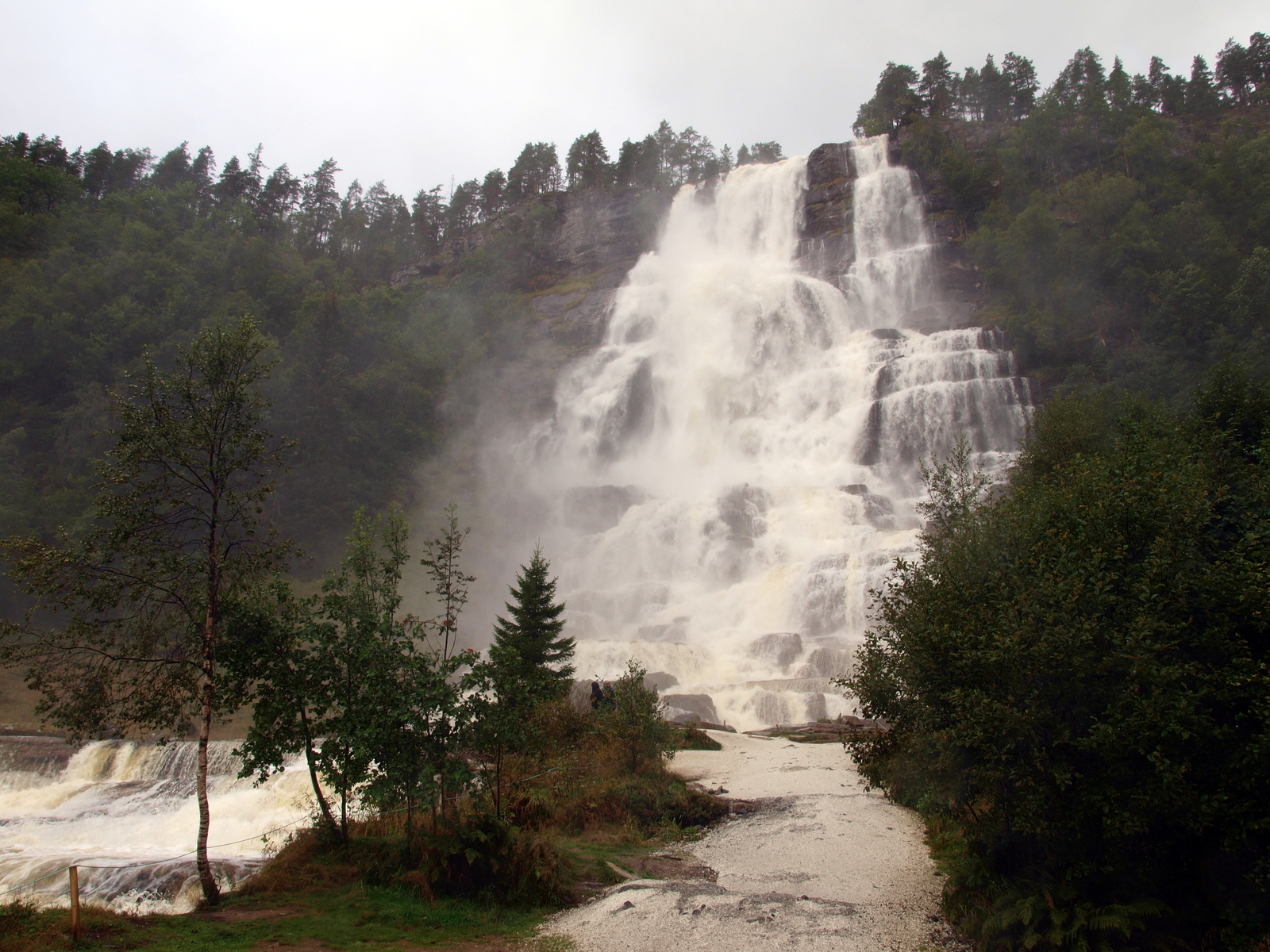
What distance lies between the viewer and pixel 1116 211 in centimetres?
5538

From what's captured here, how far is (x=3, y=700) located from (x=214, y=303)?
120ft

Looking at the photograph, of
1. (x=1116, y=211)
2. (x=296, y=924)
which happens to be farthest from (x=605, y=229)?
(x=296, y=924)

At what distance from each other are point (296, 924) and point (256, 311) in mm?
57841

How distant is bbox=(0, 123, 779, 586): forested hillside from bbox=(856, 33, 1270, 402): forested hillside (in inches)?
1207

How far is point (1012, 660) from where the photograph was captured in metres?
8.85

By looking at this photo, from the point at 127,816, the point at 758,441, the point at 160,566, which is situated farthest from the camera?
the point at 758,441

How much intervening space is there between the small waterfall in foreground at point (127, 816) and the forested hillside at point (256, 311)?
19.1 m

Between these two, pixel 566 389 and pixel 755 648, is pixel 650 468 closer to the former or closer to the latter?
pixel 566 389

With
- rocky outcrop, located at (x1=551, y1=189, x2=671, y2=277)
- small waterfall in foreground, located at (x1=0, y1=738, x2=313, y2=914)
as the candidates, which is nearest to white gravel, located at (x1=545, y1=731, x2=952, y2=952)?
small waterfall in foreground, located at (x1=0, y1=738, x2=313, y2=914)

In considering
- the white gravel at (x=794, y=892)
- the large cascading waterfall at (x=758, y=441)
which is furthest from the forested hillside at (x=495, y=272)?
the white gravel at (x=794, y=892)

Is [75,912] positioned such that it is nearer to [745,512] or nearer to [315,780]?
[315,780]

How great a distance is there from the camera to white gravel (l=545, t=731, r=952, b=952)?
32.4ft

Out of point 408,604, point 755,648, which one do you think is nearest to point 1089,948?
point 755,648

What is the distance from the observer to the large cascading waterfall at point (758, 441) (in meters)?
34.9
